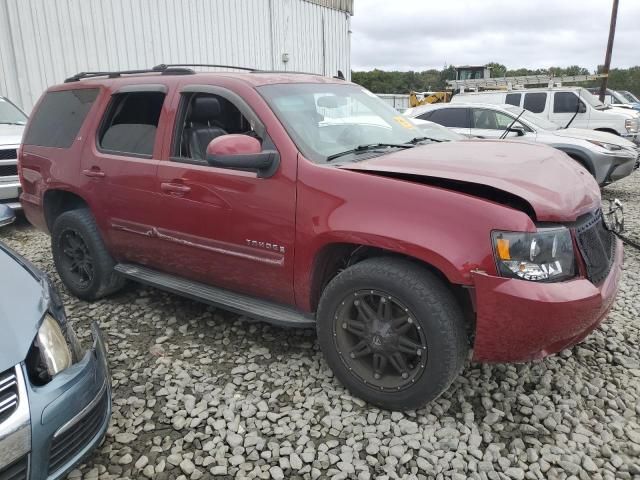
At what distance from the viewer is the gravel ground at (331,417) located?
2.28 meters

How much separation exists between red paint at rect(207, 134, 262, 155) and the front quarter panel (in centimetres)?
30

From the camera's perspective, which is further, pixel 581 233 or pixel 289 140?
pixel 289 140

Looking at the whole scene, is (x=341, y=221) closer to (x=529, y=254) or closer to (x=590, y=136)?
(x=529, y=254)

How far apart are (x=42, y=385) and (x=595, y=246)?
8.45 ft

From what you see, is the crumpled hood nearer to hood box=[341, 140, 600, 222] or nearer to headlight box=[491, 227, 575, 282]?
hood box=[341, 140, 600, 222]

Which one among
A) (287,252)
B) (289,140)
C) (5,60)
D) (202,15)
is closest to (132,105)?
(289,140)

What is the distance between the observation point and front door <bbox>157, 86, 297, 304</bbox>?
279 centimetres

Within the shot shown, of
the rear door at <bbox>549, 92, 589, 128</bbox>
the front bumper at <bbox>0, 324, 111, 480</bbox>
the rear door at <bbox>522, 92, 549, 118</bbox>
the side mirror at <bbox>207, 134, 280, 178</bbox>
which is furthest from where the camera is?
the rear door at <bbox>522, 92, 549, 118</bbox>

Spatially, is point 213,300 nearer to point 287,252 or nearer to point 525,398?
point 287,252

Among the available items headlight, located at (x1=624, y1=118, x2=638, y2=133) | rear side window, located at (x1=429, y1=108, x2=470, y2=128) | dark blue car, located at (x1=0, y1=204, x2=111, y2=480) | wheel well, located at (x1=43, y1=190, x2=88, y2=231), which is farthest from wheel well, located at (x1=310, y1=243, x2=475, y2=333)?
headlight, located at (x1=624, y1=118, x2=638, y2=133)

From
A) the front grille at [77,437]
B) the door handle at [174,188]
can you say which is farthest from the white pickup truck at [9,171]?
the front grille at [77,437]

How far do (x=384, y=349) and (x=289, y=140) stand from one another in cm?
126

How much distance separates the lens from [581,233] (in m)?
2.36

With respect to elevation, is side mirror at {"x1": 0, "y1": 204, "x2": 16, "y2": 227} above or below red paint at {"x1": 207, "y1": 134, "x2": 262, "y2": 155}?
below
